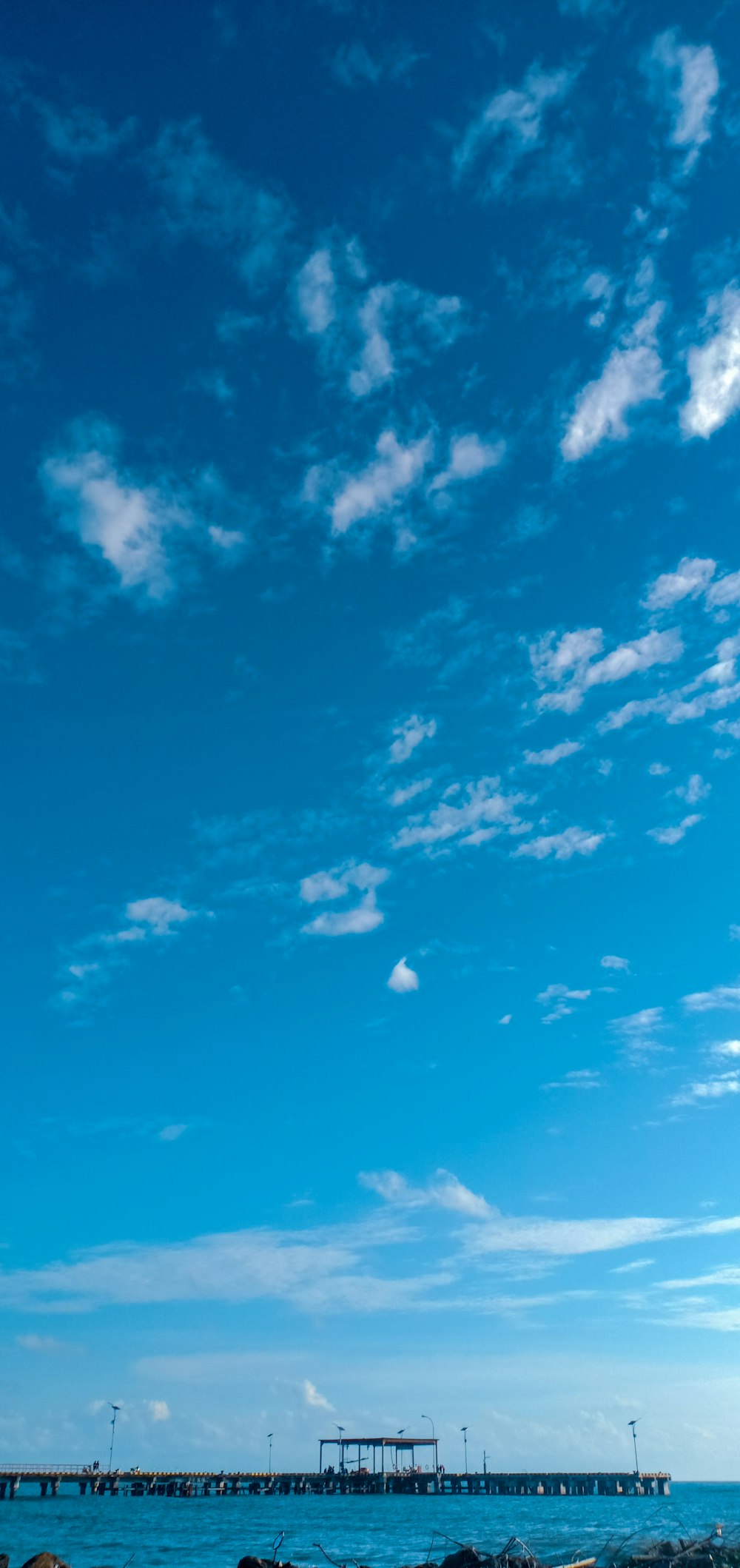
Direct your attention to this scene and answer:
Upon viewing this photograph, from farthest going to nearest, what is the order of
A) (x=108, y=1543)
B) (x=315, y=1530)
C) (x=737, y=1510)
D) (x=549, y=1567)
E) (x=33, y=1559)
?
(x=737, y=1510)
(x=315, y=1530)
(x=108, y=1543)
(x=549, y=1567)
(x=33, y=1559)

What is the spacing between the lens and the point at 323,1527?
4156 inches

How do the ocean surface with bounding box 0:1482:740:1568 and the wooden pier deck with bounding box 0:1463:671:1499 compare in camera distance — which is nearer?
the ocean surface with bounding box 0:1482:740:1568

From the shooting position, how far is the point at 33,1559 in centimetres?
3075

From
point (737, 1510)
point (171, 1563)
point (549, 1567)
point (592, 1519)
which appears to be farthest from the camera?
A: point (737, 1510)

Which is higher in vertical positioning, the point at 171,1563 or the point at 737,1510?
the point at 171,1563

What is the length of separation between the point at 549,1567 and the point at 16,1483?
441 ft

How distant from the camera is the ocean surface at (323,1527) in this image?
6838 cm

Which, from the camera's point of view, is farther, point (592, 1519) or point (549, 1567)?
point (592, 1519)

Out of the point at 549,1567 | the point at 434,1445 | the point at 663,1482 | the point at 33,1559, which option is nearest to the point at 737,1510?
the point at 663,1482

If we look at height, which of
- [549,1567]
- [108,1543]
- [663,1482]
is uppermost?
[549,1567]

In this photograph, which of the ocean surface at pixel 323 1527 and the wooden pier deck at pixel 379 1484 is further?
the wooden pier deck at pixel 379 1484

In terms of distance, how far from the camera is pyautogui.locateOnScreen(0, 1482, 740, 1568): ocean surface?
6838 centimetres

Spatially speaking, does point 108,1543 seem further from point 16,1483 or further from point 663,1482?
point 663,1482

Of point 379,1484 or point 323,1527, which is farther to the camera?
point 379,1484
